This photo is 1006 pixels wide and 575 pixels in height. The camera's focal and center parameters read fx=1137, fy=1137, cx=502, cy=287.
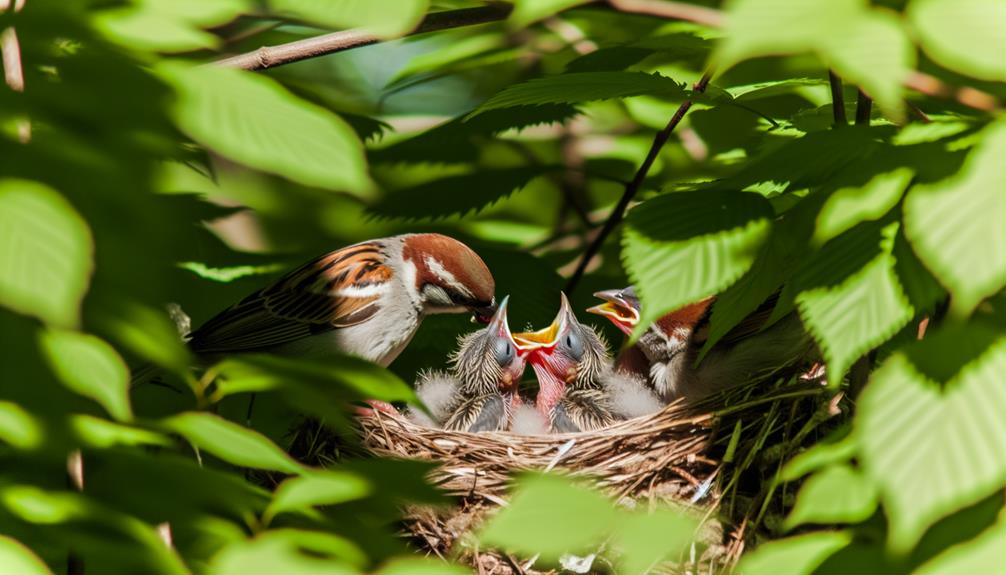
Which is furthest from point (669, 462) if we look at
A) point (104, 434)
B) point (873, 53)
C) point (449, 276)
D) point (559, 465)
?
point (873, 53)

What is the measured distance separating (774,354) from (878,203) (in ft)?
6.30

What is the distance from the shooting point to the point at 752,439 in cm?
344

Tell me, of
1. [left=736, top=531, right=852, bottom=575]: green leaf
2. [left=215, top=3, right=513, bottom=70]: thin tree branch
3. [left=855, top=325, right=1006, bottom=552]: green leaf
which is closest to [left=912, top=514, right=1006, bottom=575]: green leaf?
[left=855, top=325, right=1006, bottom=552]: green leaf

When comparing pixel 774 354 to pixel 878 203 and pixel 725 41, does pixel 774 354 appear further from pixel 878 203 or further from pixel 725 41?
pixel 725 41

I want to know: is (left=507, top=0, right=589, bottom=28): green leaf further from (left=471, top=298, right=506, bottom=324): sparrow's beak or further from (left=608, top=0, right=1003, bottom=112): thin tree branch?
(left=471, top=298, right=506, bottom=324): sparrow's beak

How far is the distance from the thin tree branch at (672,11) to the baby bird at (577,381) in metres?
2.32

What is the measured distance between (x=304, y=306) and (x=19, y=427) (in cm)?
278

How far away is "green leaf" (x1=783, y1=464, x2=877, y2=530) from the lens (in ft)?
5.95

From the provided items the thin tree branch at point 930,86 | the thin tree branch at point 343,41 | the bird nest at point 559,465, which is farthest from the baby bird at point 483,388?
the thin tree branch at point 930,86

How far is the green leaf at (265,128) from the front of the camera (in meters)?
1.39

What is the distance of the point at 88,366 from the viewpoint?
1.65 m

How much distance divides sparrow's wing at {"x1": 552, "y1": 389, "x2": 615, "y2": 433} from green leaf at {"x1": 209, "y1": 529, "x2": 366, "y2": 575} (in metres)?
2.63

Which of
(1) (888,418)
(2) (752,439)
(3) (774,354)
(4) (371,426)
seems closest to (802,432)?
(2) (752,439)

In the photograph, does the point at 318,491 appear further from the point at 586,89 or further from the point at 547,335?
the point at 547,335
